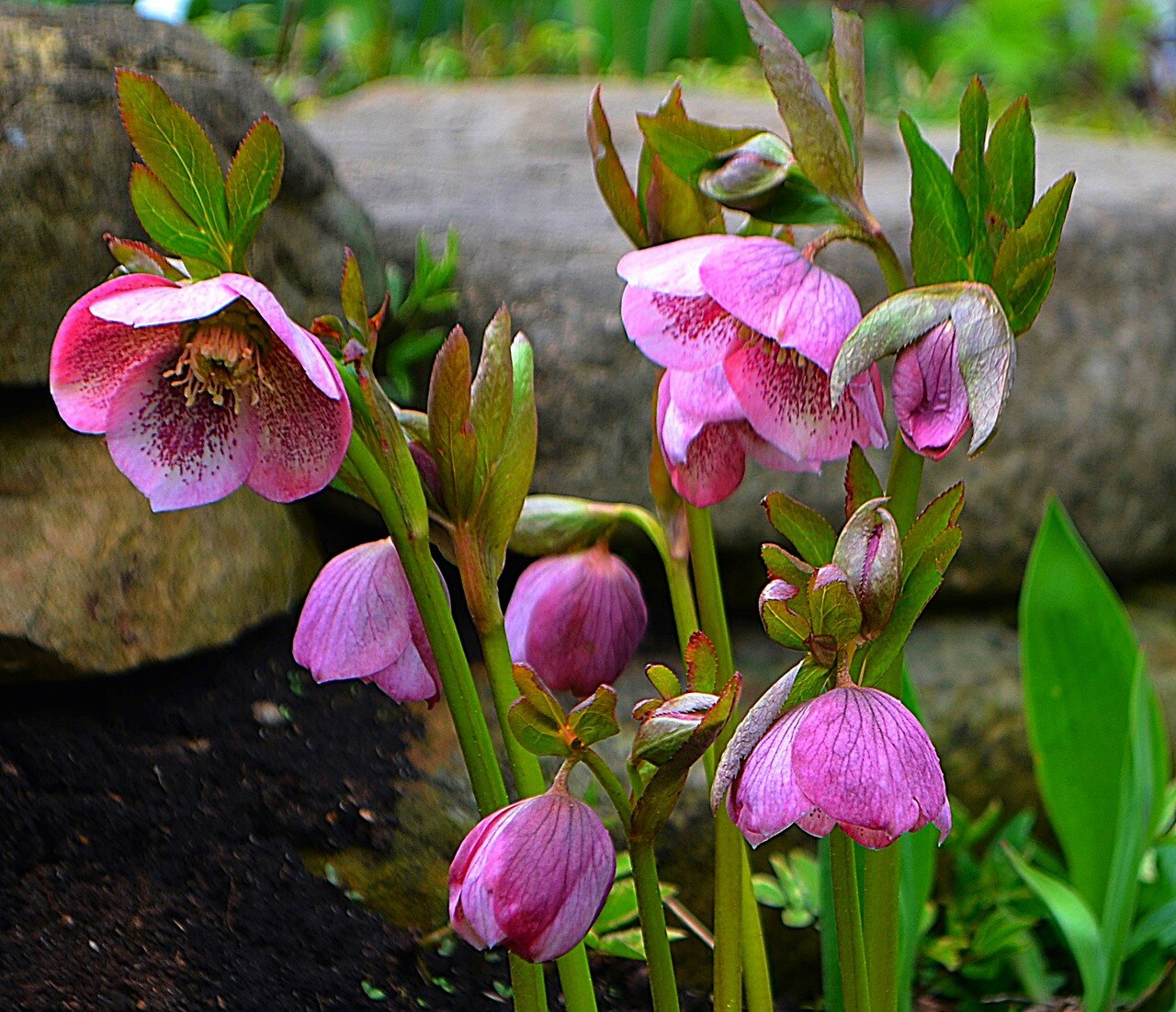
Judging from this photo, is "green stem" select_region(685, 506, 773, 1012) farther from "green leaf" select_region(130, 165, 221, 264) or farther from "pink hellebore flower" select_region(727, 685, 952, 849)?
"green leaf" select_region(130, 165, 221, 264)

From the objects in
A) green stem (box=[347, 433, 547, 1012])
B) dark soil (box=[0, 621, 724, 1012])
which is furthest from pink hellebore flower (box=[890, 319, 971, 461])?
dark soil (box=[0, 621, 724, 1012])

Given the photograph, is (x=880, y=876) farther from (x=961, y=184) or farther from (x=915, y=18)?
(x=915, y=18)

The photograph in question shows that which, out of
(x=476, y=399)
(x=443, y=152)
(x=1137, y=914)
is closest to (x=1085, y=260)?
(x=1137, y=914)

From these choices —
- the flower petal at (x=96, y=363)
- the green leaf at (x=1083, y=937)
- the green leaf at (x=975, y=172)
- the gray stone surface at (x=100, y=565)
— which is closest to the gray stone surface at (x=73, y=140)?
the gray stone surface at (x=100, y=565)

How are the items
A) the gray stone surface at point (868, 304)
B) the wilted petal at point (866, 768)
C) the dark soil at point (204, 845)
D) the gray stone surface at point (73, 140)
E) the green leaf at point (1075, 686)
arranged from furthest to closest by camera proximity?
the gray stone surface at point (868, 304) < the green leaf at point (1075, 686) < the gray stone surface at point (73, 140) < the dark soil at point (204, 845) < the wilted petal at point (866, 768)

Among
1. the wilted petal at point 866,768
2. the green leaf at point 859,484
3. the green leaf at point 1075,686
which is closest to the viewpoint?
the wilted petal at point 866,768

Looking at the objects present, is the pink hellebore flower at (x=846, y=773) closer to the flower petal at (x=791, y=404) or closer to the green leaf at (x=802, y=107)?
the flower petal at (x=791, y=404)
